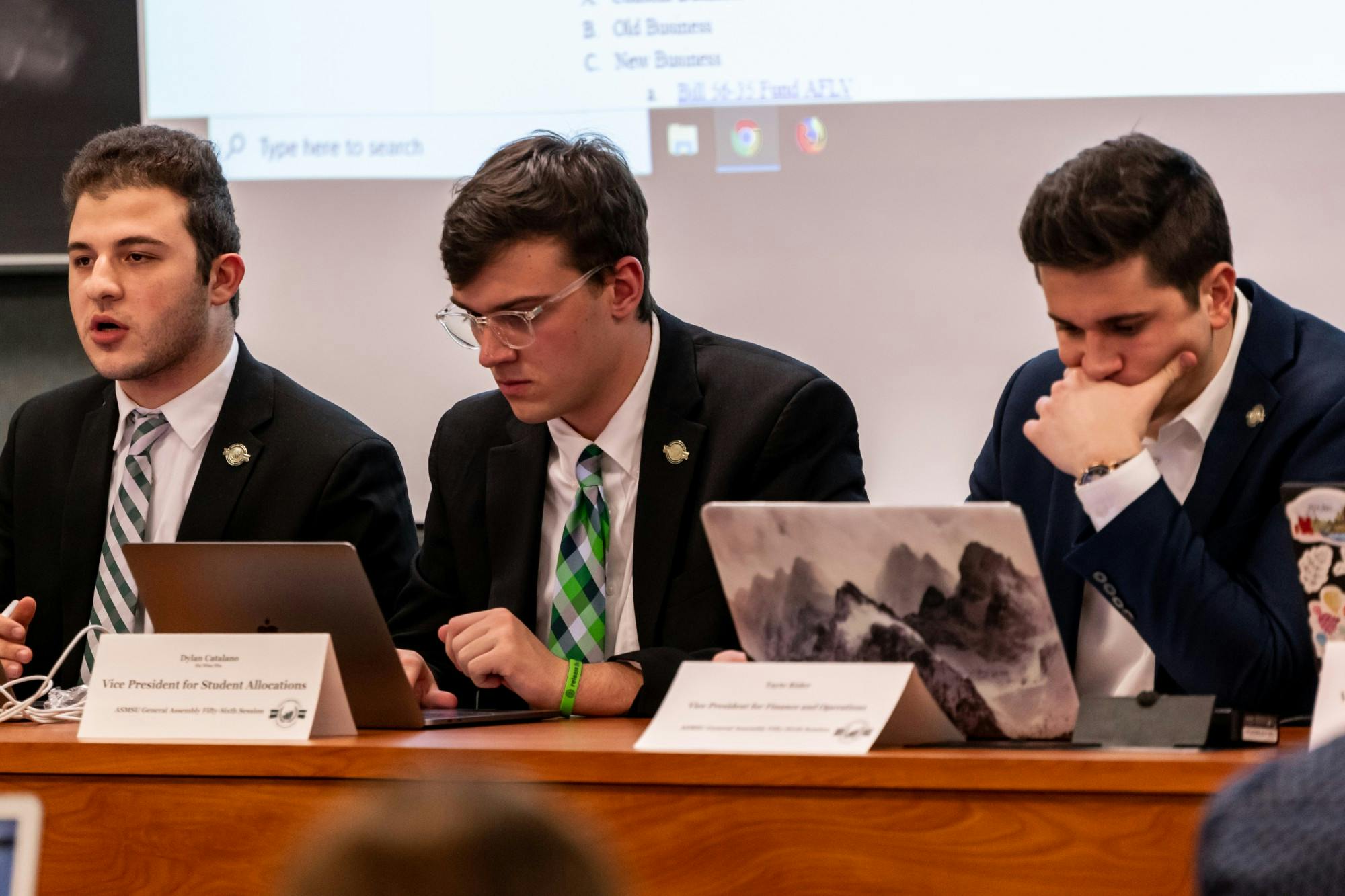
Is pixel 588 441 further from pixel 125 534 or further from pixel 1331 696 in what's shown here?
pixel 1331 696

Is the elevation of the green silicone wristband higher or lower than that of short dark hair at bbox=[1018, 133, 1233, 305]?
lower

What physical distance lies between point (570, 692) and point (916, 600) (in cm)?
60

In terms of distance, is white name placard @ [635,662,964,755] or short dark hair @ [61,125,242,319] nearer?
white name placard @ [635,662,964,755]

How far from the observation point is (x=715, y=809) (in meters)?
1.45

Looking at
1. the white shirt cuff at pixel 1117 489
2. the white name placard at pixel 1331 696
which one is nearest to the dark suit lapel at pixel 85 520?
the white shirt cuff at pixel 1117 489

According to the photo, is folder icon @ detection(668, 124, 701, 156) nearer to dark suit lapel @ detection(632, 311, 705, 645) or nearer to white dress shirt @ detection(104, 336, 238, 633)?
dark suit lapel @ detection(632, 311, 705, 645)

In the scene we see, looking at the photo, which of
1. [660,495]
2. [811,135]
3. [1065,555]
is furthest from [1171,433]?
[811,135]

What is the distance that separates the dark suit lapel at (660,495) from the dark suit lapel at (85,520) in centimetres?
92

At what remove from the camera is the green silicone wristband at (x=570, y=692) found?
6.36ft

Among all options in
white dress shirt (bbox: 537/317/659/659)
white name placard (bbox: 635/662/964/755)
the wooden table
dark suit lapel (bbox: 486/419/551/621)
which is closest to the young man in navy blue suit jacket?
the wooden table

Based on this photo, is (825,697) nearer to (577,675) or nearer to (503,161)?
(577,675)

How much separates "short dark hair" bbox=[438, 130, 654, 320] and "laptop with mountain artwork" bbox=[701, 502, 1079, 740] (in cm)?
80

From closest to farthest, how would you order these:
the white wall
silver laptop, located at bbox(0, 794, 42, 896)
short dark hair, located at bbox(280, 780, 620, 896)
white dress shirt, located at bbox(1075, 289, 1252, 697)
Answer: short dark hair, located at bbox(280, 780, 620, 896), silver laptop, located at bbox(0, 794, 42, 896), white dress shirt, located at bbox(1075, 289, 1252, 697), the white wall

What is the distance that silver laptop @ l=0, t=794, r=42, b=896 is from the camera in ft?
2.64
